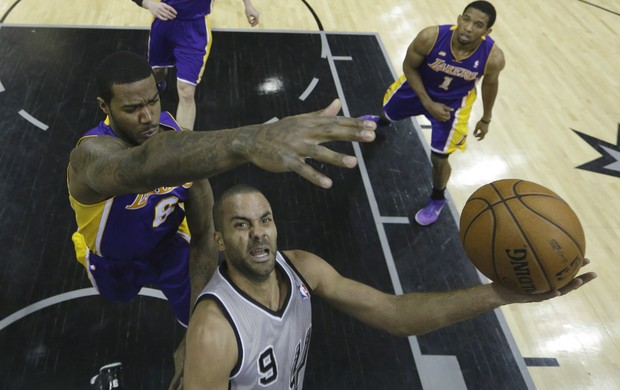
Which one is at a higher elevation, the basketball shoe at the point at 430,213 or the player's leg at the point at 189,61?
the player's leg at the point at 189,61

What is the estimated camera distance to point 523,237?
2.42 m

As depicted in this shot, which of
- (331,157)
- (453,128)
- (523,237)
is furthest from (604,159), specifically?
(331,157)

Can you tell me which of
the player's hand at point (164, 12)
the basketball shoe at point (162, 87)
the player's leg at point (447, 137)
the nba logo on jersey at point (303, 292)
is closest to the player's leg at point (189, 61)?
the player's hand at point (164, 12)

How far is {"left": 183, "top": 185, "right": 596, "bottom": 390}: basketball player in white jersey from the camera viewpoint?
2201mm

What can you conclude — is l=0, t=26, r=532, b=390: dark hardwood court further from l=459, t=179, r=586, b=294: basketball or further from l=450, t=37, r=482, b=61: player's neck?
l=459, t=179, r=586, b=294: basketball

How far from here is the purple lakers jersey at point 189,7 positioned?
4828mm


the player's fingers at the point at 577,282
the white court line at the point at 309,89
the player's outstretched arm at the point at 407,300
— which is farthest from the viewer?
the white court line at the point at 309,89

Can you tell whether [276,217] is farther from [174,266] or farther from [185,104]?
[174,266]

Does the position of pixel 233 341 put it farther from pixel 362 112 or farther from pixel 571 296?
pixel 362 112

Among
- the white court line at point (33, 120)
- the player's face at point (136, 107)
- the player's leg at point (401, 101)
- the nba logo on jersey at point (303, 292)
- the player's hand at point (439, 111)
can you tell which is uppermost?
the player's face at point (136, 107)

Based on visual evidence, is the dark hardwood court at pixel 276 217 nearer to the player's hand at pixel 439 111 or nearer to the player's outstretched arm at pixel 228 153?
the player's hand at pixel 439 111

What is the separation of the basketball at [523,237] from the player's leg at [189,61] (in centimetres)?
286

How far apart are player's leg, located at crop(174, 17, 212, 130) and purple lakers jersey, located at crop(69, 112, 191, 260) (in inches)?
75.7

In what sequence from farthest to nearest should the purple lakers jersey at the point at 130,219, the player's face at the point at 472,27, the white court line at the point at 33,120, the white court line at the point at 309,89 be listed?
1. the white court line at the point at 309,89
2. the white court line at the point at 33,120
3. the player's face at the point at 472,27
4. the purple lakers jersey at the point at 130,219
